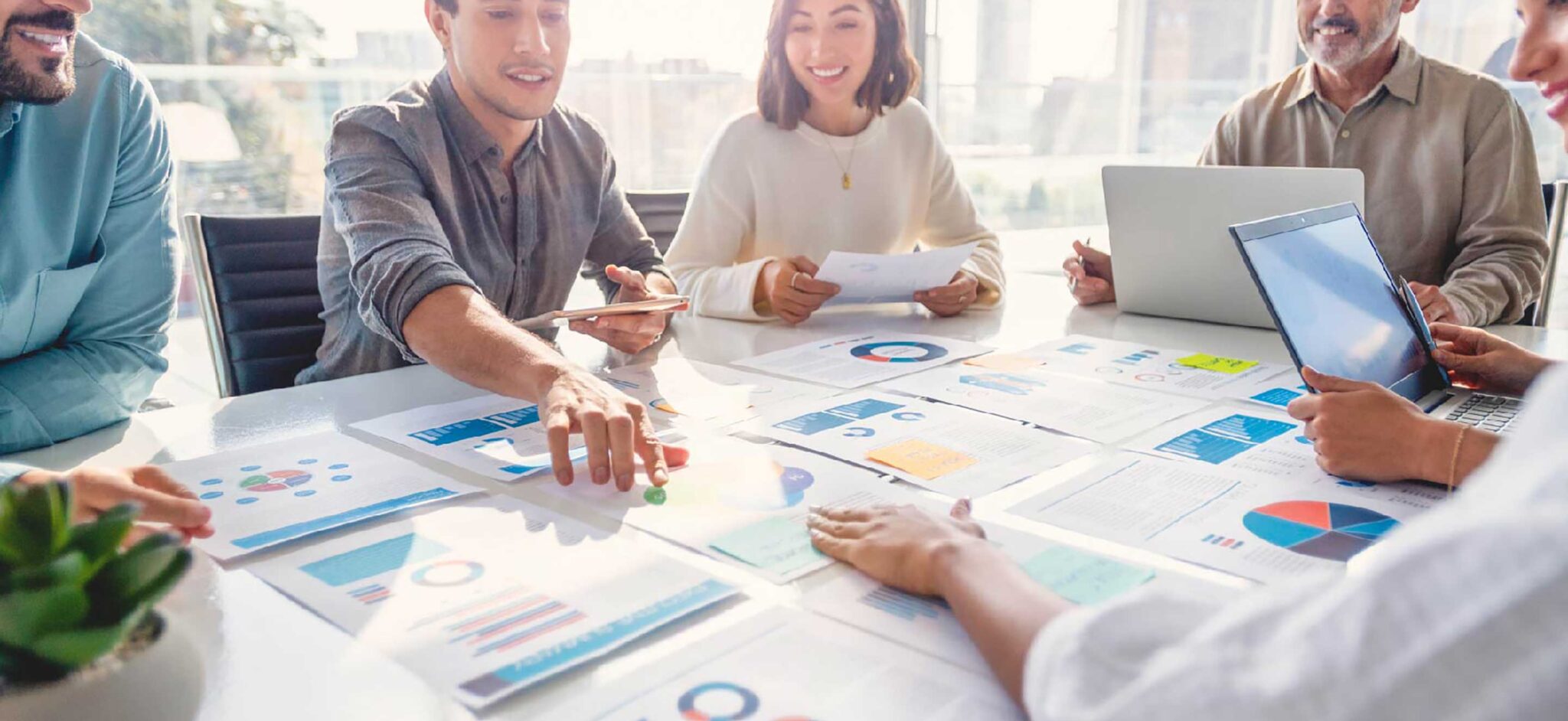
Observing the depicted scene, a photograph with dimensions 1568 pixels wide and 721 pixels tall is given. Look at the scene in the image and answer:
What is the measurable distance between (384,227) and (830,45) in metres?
1.14

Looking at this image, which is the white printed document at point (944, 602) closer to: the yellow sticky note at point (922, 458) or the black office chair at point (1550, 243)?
the yellow sticky note at point (922, 458)

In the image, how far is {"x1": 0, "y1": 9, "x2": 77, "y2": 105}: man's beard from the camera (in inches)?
50.3

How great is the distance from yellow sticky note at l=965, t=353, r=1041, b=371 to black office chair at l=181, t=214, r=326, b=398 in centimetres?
117

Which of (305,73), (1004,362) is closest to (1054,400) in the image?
(1004,362)

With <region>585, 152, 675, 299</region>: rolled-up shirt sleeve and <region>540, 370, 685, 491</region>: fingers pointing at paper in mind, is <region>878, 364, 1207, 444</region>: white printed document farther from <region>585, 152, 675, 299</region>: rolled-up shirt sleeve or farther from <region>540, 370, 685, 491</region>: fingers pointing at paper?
<region>585, 152, 675, 299</region>: rolled-up shirt sleeve

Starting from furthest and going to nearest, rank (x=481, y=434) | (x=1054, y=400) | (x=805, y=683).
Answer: (x=1054, y=400) < (x=481, y=434) < (x=805, y=683)

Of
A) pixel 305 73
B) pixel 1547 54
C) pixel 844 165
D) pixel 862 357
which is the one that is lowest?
pixel 862 357

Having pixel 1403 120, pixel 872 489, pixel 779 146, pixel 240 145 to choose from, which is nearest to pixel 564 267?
pixel 779 146

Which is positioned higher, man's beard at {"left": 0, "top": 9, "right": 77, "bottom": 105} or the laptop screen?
man's beard at {"left": 0, "top": 9, "right": 77, "bottom": 105}

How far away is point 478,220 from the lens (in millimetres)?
1749

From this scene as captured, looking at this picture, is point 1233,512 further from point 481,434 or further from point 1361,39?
point 1361,39

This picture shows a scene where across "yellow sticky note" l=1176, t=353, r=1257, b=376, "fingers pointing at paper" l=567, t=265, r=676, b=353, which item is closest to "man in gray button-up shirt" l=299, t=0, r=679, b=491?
"fingers pointing at paper" l=567, t=265, r=676, b=353

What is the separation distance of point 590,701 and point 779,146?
1817 mm

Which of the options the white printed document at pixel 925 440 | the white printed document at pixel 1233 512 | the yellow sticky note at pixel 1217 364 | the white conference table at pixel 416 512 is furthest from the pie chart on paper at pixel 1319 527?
the yellow sticky note at pixel 1217 364
